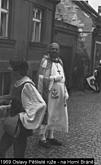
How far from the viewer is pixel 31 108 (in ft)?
14.1

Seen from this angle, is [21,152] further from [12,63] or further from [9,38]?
[9,38]

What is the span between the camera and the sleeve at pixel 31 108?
428 cm

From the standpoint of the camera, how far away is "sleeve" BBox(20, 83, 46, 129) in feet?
14.0

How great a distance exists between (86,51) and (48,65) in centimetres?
1446

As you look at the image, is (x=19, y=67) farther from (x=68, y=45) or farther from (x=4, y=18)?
(x=68, y=45)

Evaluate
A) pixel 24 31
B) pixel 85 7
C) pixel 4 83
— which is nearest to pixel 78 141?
pixel 4 83

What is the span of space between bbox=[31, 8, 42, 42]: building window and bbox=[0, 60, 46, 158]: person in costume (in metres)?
8.34

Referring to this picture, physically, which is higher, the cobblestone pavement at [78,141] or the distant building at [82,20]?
the distant building at [82,20]

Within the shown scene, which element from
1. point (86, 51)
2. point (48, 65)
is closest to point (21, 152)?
point (48, 65)

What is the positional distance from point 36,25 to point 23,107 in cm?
913

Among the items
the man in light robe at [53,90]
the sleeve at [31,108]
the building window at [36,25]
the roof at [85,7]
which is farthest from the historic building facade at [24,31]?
the roof at [85,7]

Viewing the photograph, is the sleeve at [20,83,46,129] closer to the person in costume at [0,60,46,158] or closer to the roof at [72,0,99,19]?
the person in costume at [0,60,46,158]

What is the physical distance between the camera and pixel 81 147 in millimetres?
6895

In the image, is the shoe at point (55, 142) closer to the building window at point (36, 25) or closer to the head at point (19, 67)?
the head at point (19, 67)
